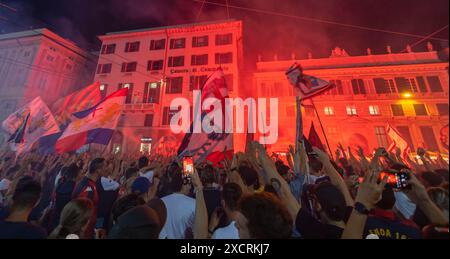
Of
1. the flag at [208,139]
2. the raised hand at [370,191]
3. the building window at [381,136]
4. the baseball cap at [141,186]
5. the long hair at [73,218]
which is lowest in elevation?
A: the long hair at [73,218]

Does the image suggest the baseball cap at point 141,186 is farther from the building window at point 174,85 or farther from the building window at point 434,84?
the building window at point 434,84

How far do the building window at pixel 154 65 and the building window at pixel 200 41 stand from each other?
447cm

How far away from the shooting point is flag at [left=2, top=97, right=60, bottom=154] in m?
7.95

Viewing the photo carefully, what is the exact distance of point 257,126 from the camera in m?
24.9

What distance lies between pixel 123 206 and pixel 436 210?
2821 mm

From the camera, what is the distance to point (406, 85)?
2292cm

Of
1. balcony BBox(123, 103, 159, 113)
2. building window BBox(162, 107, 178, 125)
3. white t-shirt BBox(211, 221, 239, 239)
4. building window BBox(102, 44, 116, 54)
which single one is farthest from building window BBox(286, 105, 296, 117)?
white t-shirt BBox(211, 221, 239, 239)

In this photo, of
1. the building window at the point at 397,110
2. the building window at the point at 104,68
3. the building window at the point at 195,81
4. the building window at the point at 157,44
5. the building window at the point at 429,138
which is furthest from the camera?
the building window at the point at 157,44

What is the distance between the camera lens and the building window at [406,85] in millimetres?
22703

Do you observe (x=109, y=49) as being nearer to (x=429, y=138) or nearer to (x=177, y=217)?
(x=177, y=217)

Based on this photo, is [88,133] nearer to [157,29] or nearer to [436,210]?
[436,210]

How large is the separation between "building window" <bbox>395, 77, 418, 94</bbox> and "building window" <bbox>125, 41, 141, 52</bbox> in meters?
31.9

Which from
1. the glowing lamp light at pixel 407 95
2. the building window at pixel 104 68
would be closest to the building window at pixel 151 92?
the building window at pixel 104 68
